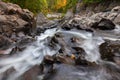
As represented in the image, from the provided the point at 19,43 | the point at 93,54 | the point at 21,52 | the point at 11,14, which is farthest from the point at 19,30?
the point at 93,54

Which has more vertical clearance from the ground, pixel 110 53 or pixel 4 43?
pixel 4 43

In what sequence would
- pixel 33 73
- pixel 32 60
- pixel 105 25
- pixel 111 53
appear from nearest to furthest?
pixel 33 73
pixel 111 53
pixel 32 60
pixel 105 25

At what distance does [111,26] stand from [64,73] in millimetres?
9284

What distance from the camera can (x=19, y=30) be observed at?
40.6 ft

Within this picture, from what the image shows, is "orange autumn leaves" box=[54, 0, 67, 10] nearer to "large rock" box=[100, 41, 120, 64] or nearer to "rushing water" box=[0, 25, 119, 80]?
"rushing water" box=[0, 25, 119, 80]

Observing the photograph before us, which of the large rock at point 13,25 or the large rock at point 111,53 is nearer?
the large rock at point 111,53

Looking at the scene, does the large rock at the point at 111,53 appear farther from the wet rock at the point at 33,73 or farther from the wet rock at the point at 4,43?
the wet rock at the point at 4,43

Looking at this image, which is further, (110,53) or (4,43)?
(4,43)

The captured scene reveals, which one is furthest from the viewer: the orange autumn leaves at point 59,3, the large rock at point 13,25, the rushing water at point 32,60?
the orange autumn leaves at point 59,3

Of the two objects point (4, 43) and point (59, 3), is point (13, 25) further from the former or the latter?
point (59, 3)

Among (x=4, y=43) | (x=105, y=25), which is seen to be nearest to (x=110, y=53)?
(x=4, y=43)

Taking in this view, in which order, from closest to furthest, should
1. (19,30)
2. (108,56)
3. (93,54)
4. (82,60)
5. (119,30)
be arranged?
(82,60), (108,56), (93,54), (19,30), (119,30)

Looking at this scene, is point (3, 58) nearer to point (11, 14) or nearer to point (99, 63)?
point (99, 63)

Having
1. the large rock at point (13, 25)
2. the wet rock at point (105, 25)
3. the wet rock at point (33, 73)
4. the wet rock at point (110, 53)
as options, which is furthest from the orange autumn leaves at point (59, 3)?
the wet rock at point (33, 73)
